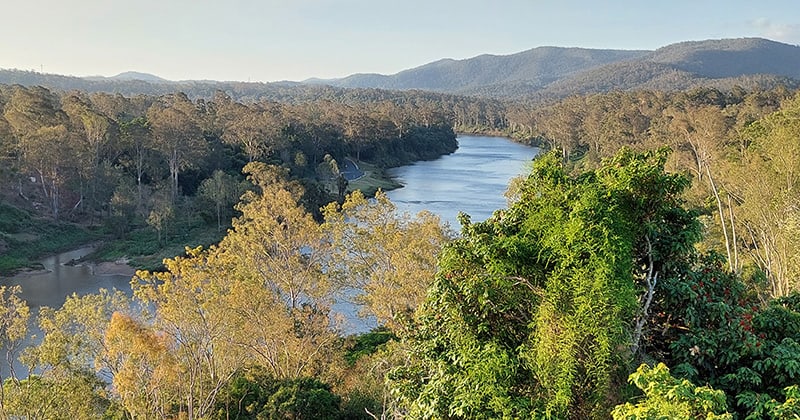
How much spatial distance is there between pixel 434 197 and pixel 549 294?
121ft

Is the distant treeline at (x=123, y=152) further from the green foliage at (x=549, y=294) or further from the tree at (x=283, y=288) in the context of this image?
the green foliage at (x=549, y=294)

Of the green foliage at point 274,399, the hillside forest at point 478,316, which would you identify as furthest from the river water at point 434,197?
the green foliage at point 274,399

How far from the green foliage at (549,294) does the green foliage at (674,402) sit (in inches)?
39.0

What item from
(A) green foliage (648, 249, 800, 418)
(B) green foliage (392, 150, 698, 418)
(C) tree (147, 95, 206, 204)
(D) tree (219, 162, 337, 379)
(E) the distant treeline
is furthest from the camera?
(C) tree (147, 95, 206, 204)

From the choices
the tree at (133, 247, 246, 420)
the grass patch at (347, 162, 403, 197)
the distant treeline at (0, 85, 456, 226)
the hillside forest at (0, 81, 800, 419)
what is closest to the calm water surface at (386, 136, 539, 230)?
the grass patch at (347, 162, 403, 197)

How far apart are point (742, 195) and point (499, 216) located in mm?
14804

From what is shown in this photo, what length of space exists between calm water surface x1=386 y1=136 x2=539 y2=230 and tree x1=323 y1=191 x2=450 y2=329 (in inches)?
412

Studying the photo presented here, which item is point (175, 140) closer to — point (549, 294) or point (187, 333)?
point (187, 333)

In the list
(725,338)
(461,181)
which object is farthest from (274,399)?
(461,181)

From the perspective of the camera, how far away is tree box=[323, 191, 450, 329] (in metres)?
14.1

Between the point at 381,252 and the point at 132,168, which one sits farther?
the point at 132,168

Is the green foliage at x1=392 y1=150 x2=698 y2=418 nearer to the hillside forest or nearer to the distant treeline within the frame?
the hillside forest

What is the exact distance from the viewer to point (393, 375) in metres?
7.58

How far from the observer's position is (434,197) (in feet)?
141
